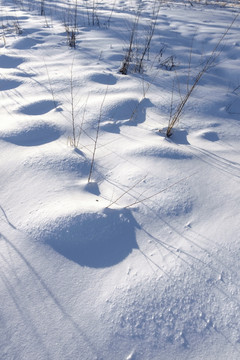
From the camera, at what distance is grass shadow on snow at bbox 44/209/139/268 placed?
3.04ft

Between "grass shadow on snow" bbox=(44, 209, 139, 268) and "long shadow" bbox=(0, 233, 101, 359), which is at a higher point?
"grass shadow on snow" bbox=(44, 209, 139, 268)

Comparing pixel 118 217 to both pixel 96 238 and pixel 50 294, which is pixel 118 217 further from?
pixel 50 294

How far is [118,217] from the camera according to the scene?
105cm

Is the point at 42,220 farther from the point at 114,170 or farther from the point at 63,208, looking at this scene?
the point at 114,170

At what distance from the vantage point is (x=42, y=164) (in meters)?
1.30

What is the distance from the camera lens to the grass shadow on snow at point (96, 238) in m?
0.93

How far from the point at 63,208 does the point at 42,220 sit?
9 centimetres

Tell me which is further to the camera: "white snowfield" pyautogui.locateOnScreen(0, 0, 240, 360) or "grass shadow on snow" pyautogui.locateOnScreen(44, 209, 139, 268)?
"grass shadow on snow" pyautogui.locateOnScreen(44, 209, 139, 268)

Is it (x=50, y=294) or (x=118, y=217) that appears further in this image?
(x=118, y=217)

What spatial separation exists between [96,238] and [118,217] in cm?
13

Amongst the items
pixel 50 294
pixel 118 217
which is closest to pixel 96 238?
pixel 118 217

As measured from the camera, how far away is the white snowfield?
747mm

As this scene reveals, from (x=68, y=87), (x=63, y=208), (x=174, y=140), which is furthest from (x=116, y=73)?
(x=63, y=208)

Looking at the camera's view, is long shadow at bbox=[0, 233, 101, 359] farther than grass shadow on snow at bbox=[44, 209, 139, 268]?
No
